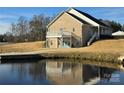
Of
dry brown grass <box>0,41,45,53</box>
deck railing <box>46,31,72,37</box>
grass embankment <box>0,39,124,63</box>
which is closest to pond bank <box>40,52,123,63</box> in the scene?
grass embankment <box>0,39,124,63</box>

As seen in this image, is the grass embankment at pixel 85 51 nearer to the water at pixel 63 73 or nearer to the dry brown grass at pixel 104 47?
the dry brown grass at pixel 104 47

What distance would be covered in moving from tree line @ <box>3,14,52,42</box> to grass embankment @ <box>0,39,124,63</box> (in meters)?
0.51

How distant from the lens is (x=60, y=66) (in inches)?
683

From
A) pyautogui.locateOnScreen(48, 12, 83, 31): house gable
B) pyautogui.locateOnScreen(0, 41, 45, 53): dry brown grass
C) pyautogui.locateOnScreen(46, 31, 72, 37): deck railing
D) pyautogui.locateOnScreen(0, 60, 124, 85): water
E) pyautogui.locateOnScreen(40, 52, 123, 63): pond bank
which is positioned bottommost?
pyautogui.locateOnScreen(0, 60, 124, 85): water

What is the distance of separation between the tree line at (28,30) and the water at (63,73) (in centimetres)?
218

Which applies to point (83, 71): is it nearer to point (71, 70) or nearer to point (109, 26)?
point (71, 70)

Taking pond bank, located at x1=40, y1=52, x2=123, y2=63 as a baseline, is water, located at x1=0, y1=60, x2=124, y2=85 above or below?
below

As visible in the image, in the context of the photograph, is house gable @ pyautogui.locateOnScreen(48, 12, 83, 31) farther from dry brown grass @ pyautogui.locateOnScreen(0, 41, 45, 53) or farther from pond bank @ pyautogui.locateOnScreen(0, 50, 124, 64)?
pond bank @ pyautogui.locateOnScreen(0, 50, 124, 64)

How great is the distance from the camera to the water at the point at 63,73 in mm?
12359

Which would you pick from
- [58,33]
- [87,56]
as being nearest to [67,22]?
[58,33]

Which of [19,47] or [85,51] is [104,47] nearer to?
[85,51]

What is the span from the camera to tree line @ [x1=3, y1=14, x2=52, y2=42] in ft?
65.8

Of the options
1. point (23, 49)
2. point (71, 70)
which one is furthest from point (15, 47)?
point (71, 70)

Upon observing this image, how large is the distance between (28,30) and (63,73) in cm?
1042
